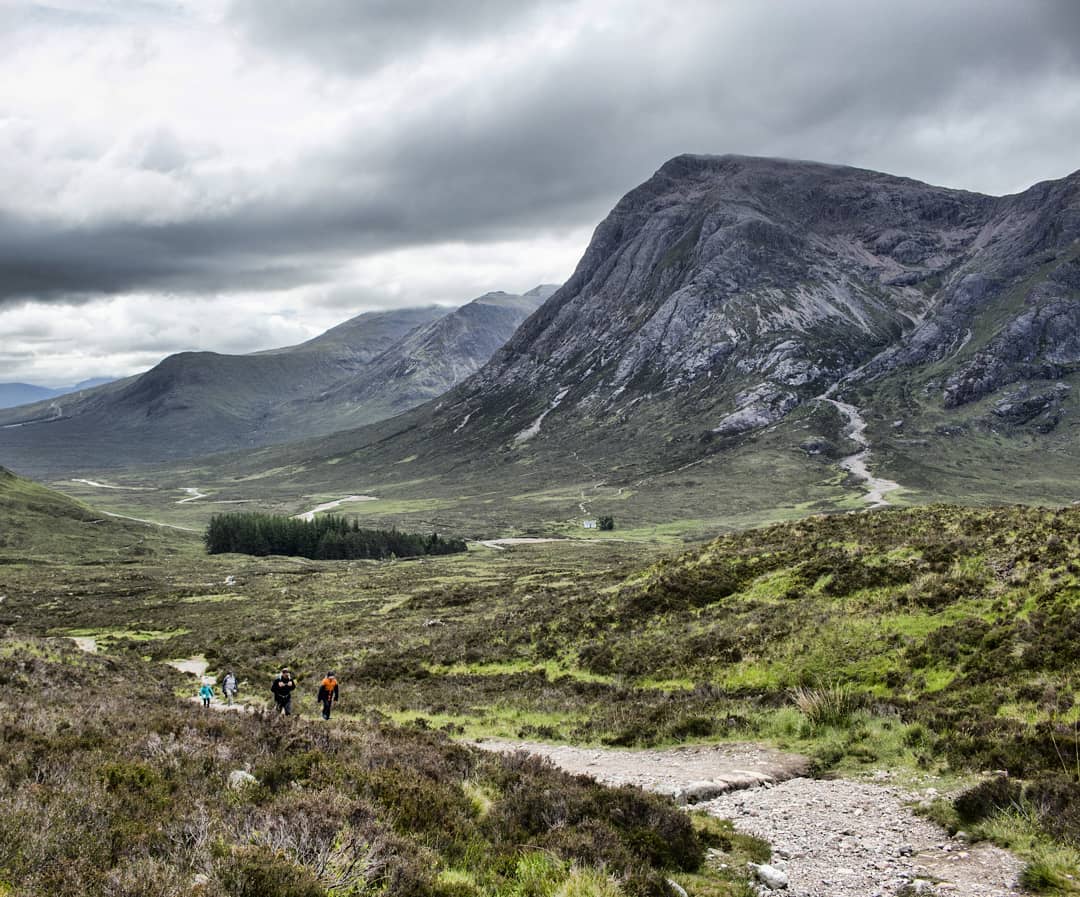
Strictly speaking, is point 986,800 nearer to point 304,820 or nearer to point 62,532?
point 304,820

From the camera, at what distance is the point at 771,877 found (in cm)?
958

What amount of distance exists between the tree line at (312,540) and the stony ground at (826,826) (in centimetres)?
12730

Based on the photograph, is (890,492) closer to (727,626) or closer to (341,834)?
(727,626)

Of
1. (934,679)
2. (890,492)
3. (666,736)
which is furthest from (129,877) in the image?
(890,492)

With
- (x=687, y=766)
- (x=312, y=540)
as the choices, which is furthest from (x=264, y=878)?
(x=312, y=540)

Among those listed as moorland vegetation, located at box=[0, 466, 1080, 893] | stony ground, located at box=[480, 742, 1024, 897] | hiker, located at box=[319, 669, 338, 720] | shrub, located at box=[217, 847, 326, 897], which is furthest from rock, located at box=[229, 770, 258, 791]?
hiker, located at box=[319, 669, 338, 720]

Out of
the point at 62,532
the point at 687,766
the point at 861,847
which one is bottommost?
the point at 62,532

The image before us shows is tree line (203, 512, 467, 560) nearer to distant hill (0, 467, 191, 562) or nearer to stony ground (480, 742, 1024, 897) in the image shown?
distant hill (0, 467, 191, 562)

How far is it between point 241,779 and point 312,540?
497 feet

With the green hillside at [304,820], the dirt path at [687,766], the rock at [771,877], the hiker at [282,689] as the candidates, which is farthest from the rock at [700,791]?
the hiker at [282,689]

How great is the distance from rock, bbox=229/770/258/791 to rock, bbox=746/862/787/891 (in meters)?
7.96

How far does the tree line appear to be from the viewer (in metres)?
145

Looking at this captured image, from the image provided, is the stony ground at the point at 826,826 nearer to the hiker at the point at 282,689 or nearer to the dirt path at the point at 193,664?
the hiker at the point at 282,689

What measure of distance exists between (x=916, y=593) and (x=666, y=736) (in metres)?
11.3
